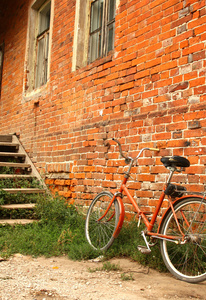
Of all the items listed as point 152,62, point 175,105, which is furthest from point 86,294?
point 152,62

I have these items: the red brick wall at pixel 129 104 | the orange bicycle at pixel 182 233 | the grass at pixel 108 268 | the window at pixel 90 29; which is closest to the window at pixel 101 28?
the window at pixel 90 29

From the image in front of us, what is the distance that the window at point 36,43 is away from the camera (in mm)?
6809

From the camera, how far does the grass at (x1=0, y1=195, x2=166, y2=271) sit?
2990mm

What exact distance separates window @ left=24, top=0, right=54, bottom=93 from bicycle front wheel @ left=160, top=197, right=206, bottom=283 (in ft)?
16.9

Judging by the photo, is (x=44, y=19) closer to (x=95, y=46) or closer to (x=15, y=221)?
(x=95, y=46)

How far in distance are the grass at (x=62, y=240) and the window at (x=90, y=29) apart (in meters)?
2.54

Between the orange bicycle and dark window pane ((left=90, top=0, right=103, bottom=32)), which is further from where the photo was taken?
dark window pane ((left=90, top=0, right=103, bottom=32))

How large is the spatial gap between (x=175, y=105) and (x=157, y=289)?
1871 mm

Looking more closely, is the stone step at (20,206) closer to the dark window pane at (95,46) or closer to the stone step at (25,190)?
the stone step at (25,190)

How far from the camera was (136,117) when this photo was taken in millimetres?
3699

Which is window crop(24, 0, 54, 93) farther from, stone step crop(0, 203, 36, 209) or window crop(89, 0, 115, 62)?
stone step crop(0, 203, 36, 209)

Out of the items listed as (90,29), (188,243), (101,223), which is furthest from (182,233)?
(90,29)

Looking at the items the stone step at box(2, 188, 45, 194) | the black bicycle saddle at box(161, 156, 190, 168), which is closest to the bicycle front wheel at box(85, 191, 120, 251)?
the black bicycle saddle at box(161, 156, 190, 168)

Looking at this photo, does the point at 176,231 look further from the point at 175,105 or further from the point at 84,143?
the point at 84,143
